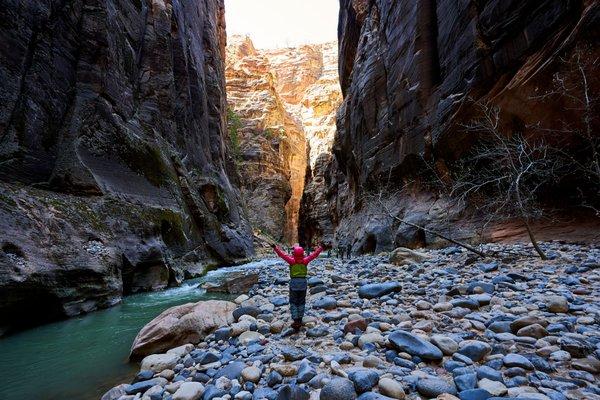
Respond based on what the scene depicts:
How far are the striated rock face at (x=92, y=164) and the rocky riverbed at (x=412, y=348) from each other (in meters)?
5.08

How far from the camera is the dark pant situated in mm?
4422

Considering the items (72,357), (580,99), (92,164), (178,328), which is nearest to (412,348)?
(178,328)

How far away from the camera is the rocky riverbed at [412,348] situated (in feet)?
8.10

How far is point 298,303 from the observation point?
14.6ft

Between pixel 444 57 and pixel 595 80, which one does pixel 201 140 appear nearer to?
pixel 444 57

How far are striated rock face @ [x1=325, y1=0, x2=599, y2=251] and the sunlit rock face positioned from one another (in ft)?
85.8

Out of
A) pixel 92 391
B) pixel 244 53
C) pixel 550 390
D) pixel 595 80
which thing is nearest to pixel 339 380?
pixel 550 390

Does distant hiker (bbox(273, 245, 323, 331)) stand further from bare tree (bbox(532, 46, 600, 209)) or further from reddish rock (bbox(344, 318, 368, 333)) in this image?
bare tree (bbox(532, 46, 600, 209))

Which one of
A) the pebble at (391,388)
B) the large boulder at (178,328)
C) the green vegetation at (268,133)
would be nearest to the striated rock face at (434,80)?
the pebble at (391,388)

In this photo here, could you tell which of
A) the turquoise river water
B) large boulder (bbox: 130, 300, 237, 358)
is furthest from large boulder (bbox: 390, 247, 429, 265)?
the turquoise river water

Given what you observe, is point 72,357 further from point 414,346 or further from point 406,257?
point 406,257

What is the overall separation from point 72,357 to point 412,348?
5.21 metres

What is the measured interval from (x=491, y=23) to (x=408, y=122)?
222 inches

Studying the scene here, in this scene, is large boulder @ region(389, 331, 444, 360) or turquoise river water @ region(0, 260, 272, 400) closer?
large boulder @ region(389, 331, 444, 360)
